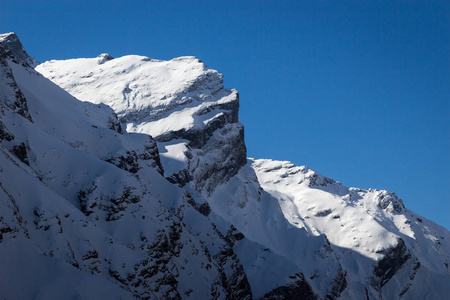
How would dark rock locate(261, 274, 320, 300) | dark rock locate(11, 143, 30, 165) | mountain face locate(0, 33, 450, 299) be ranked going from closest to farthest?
1. mountain face locate(0, 33, 450, 299)
2. dark rock locate(11, 143, 30, 165)
3. dark rock locate(261, 274, 320, 300)

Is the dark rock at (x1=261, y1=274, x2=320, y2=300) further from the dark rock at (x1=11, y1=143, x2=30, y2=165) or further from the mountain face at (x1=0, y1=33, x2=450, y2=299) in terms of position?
the dark rock at (x1=11, y1=143, x2=30, y2=165)

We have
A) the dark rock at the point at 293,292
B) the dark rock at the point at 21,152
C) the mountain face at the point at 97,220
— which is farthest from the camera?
the dark rock at the point at 293,292

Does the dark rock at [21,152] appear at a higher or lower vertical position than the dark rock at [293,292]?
lower

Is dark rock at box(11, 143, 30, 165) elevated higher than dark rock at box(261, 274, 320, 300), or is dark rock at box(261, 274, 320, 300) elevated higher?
dark rock at box(261, 274, 320, 300)

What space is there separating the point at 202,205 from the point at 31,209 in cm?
7690

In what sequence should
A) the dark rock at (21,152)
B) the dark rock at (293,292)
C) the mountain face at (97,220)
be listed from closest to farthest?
1. the mountain face at (97,220)
2. the dark rock at (21,152)
3. the dark rock at (293,292)

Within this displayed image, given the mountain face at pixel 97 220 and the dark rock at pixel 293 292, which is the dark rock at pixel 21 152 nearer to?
the mountain face at pixel 97 220

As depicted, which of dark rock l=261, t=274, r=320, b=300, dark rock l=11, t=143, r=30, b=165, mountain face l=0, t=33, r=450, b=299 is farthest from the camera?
dark rock l=261, t=274, r=320, b=300

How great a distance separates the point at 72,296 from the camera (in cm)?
6125

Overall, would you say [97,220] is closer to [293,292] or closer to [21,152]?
[21,152]

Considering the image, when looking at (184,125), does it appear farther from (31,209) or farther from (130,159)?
(31,209)

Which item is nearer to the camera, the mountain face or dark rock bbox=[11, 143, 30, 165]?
the mountain face

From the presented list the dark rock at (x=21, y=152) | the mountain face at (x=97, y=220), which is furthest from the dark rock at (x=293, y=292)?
the dark rock at (x=21, y=152)

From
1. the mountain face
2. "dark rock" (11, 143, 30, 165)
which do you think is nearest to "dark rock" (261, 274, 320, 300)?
the mountain face
